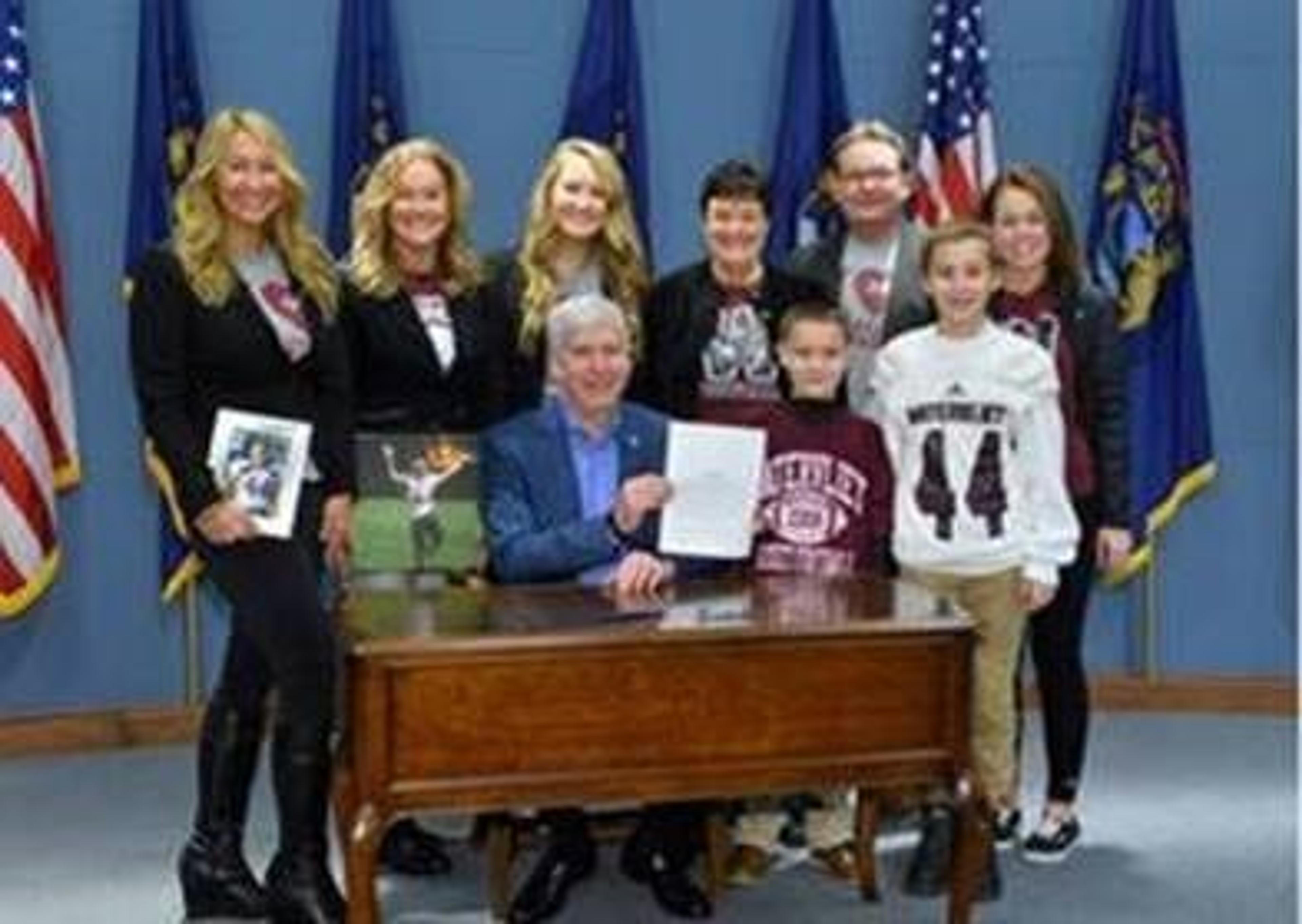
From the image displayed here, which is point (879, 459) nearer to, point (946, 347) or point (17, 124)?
point (946, 347)

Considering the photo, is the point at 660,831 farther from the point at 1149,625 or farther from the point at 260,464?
the point at 1149,625

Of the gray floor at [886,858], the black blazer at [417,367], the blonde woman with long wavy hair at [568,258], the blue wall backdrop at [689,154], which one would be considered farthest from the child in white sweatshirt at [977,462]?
the blue wall backdrop at [689,154]

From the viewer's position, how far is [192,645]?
575cm

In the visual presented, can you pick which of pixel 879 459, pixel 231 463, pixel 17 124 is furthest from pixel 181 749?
pixel 879 459

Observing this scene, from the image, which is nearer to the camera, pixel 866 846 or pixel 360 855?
pixel 360 855

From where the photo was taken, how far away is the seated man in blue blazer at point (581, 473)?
3766 mm

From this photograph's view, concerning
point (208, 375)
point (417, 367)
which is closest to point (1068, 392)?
point (417, 367)

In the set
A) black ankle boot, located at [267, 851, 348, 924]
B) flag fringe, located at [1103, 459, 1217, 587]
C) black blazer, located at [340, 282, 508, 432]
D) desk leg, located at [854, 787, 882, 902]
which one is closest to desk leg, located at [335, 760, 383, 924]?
black ankle boot, located at [267, 851, 348, 924]

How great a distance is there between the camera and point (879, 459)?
13.2 feet

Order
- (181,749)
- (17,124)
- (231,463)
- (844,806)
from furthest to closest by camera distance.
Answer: (181,749), (17,124), (844,806), (231,463)

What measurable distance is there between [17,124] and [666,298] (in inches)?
85.3

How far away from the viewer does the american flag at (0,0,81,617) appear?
5.23 m

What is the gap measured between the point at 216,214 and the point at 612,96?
2291 mm

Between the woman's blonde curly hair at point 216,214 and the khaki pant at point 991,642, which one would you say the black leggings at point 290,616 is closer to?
the woman's blonde curly hair at point 216,214
